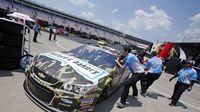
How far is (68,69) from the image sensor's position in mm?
4762

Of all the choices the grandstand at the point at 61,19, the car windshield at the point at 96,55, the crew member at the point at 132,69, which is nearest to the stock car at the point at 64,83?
the car windshield at the point at 96,55

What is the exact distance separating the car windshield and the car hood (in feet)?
2.61

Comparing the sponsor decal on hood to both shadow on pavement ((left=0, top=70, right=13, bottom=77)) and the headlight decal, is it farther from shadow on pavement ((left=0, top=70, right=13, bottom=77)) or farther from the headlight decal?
shadow on pavement ((left=0, top=70, right=13, bottom=77))

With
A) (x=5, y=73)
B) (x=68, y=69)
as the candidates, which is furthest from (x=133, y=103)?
(x=5, y=73)

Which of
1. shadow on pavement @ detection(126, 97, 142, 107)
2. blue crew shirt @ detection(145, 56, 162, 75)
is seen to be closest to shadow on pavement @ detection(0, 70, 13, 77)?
shadow on pavement @ detection(126, 97, 142, 107)

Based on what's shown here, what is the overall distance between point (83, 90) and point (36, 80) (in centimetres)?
112

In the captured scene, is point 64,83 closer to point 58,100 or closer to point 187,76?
point 58,100

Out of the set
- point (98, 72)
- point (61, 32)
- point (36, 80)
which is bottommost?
point (61, 32)

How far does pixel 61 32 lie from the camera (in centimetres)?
4547

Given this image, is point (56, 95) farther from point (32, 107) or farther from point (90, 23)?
point (90, 23)

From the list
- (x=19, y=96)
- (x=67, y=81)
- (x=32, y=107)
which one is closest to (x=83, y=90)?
(x=67, y=81)

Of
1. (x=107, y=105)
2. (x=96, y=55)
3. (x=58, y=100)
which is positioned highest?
(x=96, y=55)

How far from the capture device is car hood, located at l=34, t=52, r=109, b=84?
445 centimetres

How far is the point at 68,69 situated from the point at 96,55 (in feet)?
6.14
